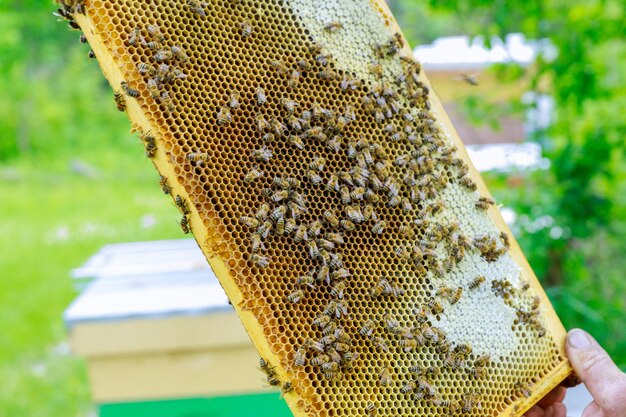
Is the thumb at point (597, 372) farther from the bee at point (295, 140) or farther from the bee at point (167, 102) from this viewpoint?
the bee at point (167, 102)

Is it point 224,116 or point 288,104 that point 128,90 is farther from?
point 288,104

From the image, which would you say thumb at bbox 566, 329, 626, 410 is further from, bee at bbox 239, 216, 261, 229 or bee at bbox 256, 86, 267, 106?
bee at bbox 256, 86, 267, 106

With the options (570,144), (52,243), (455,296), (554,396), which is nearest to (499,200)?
(570,144)

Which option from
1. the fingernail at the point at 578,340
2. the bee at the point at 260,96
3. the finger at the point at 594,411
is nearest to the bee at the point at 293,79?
the bee at the point at 260,96

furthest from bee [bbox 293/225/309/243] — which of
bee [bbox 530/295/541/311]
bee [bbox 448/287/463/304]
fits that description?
bee [bbox 530/295/541/311]

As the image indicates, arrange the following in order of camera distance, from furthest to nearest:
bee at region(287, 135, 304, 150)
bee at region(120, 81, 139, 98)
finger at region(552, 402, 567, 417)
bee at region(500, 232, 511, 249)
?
finger at region(552, 402, 567, 417), bee at region(500, 232, 511, 249), bee at region(287, 135, 304, 150), bee at region(120, 81, 139, 98)

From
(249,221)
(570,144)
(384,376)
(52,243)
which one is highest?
(52,243)
